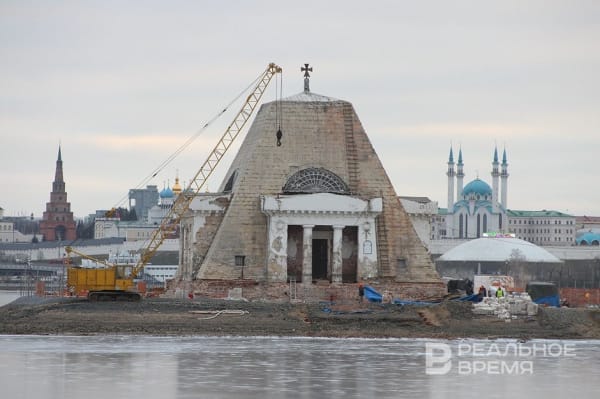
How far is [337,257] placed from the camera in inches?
2879

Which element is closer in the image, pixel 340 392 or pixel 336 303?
pixel 340 392

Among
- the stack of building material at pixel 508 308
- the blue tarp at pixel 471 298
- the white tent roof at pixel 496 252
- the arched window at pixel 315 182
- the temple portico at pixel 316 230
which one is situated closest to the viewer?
the stack of building material at pixel 508 308

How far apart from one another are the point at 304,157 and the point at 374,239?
5327mm

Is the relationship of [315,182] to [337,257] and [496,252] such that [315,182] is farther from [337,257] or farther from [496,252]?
[496,252]

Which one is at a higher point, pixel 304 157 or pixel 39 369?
pixel 304 157

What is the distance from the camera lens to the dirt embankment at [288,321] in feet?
188

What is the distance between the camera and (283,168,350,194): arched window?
247ft

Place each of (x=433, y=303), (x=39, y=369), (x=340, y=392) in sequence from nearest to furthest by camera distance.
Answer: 1. (x=340, y=392)
2. (x=39, y=369)
3. (x=433, y=303)

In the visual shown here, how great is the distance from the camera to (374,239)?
7375 centimetres

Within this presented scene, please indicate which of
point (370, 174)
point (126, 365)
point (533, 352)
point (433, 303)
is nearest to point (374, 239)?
point (370, 174)

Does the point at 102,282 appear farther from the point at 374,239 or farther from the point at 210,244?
the point at 374,239

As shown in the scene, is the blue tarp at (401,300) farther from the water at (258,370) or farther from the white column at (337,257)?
the water at (258,370)

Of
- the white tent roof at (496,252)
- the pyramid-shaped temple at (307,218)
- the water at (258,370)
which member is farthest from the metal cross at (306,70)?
the white tent roof at (496,252)

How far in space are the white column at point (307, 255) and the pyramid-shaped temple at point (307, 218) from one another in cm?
5
